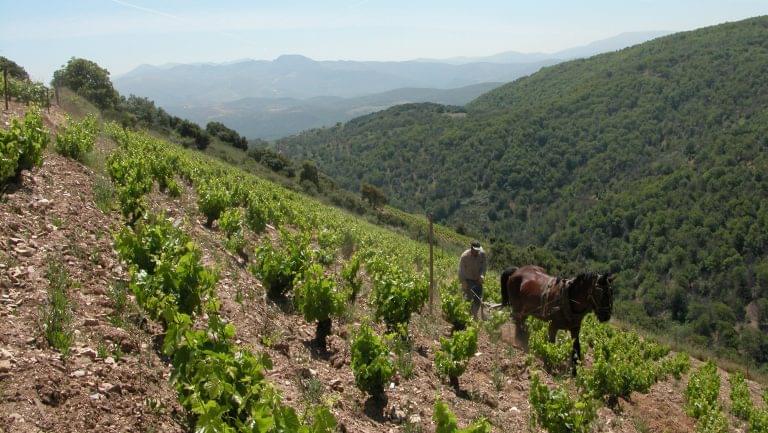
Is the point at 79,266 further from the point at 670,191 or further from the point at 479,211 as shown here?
the point at 479,211

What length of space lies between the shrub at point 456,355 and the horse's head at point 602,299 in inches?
117

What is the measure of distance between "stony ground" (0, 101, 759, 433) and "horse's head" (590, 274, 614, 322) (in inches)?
56.5

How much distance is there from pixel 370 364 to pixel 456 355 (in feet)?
5.87

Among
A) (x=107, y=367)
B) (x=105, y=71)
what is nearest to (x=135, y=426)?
(x=107, y=367)

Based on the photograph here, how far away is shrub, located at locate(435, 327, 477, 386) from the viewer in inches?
290

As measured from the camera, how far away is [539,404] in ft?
21.0

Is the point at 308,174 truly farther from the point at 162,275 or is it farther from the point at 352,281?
the point at 162,275

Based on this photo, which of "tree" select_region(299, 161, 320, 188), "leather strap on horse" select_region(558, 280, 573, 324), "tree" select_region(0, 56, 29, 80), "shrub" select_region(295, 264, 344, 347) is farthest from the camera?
"tree" select_region(299, 161, 320, 188)

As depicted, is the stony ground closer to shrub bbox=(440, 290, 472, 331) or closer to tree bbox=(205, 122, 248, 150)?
shrub bbox=(440, 290, 472, 331)

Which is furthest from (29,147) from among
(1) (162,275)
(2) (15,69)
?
(2) (15,69)

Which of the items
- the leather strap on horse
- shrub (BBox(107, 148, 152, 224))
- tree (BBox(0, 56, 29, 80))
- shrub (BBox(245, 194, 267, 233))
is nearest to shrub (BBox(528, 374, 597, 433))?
the leather strap on horse

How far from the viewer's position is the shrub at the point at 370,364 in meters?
6.10

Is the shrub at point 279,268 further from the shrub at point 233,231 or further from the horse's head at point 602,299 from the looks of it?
the horse's head at point 602,299

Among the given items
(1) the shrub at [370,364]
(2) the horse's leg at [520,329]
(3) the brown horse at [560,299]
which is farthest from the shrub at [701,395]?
(1) the shrub at [370,364]
